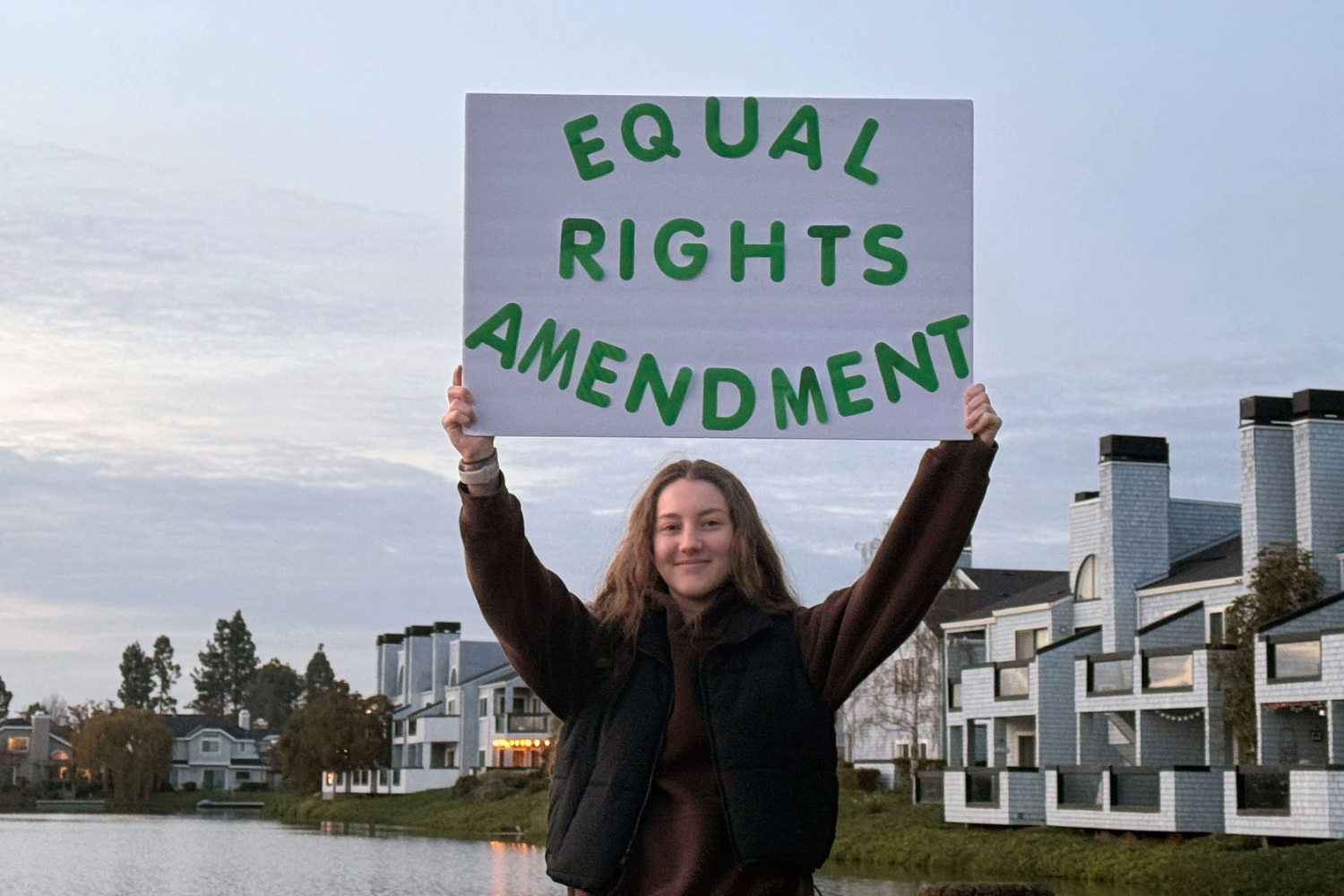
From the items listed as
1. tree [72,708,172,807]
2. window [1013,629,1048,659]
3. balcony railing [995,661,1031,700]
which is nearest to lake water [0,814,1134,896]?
balcony railing [995,661,1031,700]

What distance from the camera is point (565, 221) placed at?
405 cm

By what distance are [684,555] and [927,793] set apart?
1436 inches

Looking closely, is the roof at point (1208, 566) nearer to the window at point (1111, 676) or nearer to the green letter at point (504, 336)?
the window at point (1111, 676)

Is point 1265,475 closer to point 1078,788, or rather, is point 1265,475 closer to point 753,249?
point 1078,788

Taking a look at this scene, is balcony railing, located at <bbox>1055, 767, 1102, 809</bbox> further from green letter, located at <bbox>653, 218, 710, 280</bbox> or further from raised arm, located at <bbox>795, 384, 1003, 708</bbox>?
raised arm, located at <bbox>795, 384, 1003, 708</bbox>

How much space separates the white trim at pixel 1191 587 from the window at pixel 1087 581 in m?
1.53

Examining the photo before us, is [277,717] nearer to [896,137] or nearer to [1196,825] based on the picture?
[1196,825]

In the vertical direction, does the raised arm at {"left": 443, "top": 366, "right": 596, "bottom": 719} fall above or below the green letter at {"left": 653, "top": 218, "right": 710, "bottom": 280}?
below

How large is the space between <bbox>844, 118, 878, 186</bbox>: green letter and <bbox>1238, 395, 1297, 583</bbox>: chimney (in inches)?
1157

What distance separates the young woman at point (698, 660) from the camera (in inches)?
136

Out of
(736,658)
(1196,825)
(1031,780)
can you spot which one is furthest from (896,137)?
(1031,780)

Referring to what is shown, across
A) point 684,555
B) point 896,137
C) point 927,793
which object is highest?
point 896,137

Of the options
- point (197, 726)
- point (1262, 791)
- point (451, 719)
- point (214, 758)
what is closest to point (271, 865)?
point (1262, 791)

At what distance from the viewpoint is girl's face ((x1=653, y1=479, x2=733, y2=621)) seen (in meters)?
3.70
